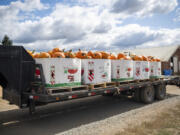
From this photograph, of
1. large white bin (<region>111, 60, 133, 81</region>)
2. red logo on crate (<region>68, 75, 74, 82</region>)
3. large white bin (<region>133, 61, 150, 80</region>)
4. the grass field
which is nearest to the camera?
the grass field

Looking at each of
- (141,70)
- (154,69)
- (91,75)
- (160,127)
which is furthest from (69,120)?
(154,69)

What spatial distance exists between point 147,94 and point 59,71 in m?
5.98

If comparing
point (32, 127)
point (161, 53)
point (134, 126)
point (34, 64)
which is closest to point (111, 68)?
point (134, 126)

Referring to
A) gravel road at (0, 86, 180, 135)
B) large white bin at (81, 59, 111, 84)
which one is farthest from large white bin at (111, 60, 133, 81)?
gravel road at (0, 86, 180, 135)

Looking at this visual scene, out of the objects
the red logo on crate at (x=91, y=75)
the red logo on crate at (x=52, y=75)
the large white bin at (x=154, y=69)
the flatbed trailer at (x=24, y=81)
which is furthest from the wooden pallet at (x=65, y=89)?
the large white bin at (x=154, y=69)

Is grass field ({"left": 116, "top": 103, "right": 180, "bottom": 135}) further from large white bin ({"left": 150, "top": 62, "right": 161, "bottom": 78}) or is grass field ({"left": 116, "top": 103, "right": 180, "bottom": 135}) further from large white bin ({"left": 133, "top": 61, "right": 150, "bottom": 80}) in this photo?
large white bin ({"left": 150, "top": 62, "right": 161, "bottom": 78})

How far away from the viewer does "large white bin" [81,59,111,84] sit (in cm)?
630

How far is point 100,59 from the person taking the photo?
6566 mm

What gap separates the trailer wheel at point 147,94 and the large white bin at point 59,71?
4959mm

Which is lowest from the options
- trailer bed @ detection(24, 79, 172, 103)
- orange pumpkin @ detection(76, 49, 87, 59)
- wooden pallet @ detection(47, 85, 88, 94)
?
trailer bed @ detection(24, 79, 172, 103)

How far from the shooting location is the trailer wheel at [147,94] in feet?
30.3

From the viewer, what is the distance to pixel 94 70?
21.0 ft

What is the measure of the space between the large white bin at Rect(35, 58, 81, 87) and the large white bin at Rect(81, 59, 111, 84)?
1.96ft

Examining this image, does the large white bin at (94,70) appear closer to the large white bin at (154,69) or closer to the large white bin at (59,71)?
the large white bin at (59,71)
